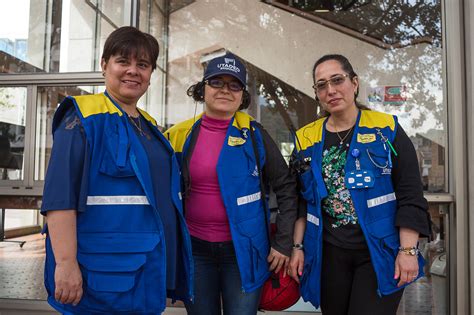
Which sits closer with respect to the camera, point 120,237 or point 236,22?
point 120,237

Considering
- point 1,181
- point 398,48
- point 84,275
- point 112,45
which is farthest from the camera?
point 398,48

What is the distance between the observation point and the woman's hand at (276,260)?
221cm

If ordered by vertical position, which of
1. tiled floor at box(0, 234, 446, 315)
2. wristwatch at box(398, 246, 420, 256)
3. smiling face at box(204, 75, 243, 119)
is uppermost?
smiling face at box(204, 75, 243, 119)

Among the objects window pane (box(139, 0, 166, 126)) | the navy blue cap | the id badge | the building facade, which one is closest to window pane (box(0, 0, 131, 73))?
the building facade

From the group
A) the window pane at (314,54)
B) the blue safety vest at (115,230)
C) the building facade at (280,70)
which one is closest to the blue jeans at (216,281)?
the blue safety vest at (115,230)

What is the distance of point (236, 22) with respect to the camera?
187 inches

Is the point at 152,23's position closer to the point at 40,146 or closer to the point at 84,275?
the point at 40,146

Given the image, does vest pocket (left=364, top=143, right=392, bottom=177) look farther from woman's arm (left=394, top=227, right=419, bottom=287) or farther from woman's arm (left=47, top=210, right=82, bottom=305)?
woman's arm (left=47, top=210, right=82, bottom=305)

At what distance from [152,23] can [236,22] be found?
999 mm

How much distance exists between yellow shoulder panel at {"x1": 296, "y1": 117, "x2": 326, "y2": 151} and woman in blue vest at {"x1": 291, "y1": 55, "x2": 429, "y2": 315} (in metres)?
0.02

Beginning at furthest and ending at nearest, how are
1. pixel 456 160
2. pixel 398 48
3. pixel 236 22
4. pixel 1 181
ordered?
pixel 236 22 → pixel 398 48 → pixel 1 181 → pixel 456 160

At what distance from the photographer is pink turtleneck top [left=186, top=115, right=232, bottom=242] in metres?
2.21

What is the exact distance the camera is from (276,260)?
2.21m

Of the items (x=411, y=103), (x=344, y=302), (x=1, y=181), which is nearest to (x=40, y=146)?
(x=1, y=181)
